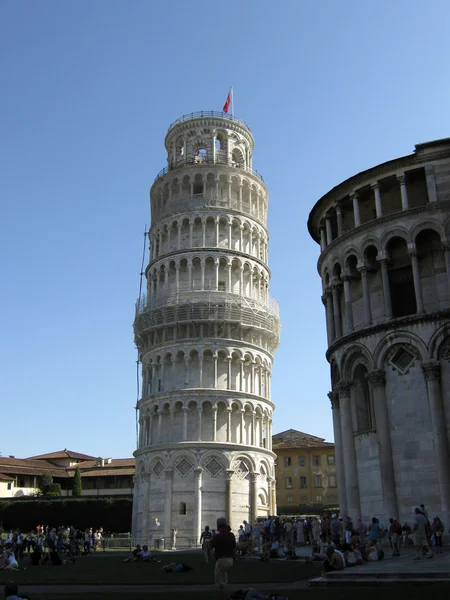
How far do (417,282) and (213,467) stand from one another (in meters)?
30.1

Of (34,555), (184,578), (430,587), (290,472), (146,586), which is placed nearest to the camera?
(430,587)

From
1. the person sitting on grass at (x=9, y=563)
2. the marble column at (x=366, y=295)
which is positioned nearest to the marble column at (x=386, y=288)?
the marble column at (x=366, y=295)

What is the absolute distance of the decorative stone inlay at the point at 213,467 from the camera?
52.5 metres

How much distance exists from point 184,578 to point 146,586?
233 cm

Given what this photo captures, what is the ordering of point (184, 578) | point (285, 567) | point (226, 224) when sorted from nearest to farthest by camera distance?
point (184, 578), point (285, 567), point (226, 224)

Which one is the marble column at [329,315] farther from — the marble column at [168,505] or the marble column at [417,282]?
the marble column at [168,505]

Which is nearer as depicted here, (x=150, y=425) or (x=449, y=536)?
(x=449, y=536)

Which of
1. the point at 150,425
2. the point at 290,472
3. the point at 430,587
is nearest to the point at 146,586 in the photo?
the point at 430,587

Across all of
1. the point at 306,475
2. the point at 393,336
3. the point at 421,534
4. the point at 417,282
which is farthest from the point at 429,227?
the point at 306,475

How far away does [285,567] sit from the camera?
871 inches

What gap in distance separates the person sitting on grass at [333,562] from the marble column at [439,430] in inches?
311

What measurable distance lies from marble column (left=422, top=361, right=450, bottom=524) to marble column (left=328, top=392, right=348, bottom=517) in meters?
5.47

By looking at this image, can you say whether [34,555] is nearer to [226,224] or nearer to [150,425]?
[150,425]

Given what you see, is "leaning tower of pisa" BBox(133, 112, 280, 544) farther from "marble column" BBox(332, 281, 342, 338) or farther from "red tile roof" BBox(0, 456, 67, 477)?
"red tile roof" BBox(0, 456, 67, 477)
